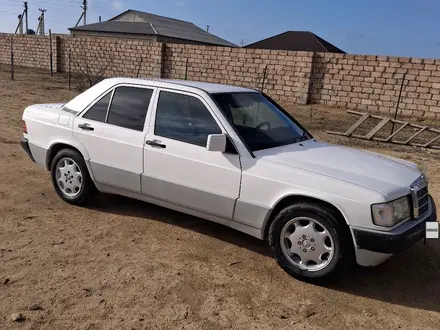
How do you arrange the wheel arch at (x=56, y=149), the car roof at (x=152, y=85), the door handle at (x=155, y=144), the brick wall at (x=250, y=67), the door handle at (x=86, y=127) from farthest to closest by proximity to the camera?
the brick wall at (x=250, y=67) → the wheel arch at (x=56, y=149) → the door handle at (x=86, y=127) → the car roof at (x=152, y=85) → the door handle at (x=155, y=144)

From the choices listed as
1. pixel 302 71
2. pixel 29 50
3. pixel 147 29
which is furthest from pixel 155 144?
pixel 147 29

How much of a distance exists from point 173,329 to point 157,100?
2.38 m

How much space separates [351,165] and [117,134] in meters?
2.37

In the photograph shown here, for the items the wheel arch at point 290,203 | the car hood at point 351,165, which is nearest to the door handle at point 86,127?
the car hood at point 351,165

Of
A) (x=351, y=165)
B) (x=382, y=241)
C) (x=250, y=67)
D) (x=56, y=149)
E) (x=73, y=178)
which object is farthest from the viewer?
(x=250, y=67)

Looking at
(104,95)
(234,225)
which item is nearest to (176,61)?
(104,95)

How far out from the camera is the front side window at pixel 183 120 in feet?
13.6

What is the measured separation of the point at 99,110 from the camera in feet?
15.9

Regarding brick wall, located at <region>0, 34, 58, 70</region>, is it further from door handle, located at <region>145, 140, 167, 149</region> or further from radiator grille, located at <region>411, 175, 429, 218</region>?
radiator grille, located at <region>411, 175, 429, 218</region>

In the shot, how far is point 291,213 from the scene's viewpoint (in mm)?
3633

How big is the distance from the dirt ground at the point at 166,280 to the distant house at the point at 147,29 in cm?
3508

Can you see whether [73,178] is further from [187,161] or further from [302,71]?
[302,71]

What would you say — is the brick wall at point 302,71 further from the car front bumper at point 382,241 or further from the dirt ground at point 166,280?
the car front bumper at point 382,241

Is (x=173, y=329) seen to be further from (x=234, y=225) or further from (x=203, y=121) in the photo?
(x=203, y=121)
